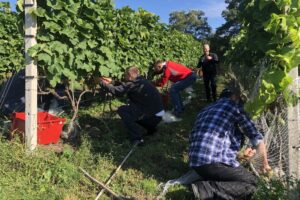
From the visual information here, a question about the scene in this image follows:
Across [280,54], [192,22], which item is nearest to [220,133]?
[280,54]

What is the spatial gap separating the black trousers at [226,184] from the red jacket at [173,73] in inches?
185

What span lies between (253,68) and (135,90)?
7.06ft

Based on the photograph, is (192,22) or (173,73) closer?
(173,73)

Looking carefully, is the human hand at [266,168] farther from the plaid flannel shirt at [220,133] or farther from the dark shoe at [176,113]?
the dark shoe at [176,113]

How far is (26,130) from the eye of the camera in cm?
623

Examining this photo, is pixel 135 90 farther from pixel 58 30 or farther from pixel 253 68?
pixel 253 68

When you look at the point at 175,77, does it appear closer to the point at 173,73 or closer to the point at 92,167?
the point at 173,73

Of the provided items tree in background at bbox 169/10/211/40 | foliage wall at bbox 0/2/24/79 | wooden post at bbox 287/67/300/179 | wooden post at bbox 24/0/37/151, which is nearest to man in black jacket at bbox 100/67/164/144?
wooden post at bbox 24/0/37/151

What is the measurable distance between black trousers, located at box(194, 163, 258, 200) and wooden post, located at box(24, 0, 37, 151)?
8.16 ft

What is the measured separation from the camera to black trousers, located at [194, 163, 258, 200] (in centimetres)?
491

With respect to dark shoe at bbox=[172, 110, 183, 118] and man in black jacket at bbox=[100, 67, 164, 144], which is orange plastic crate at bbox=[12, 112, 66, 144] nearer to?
man in black jacket at bbox=[100, 67, 164, 144]

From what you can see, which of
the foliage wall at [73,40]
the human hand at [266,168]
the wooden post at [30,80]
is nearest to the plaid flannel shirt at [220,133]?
the human hand at [266,168]

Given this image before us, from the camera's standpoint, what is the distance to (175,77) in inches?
386

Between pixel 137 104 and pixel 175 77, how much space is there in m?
2.38
